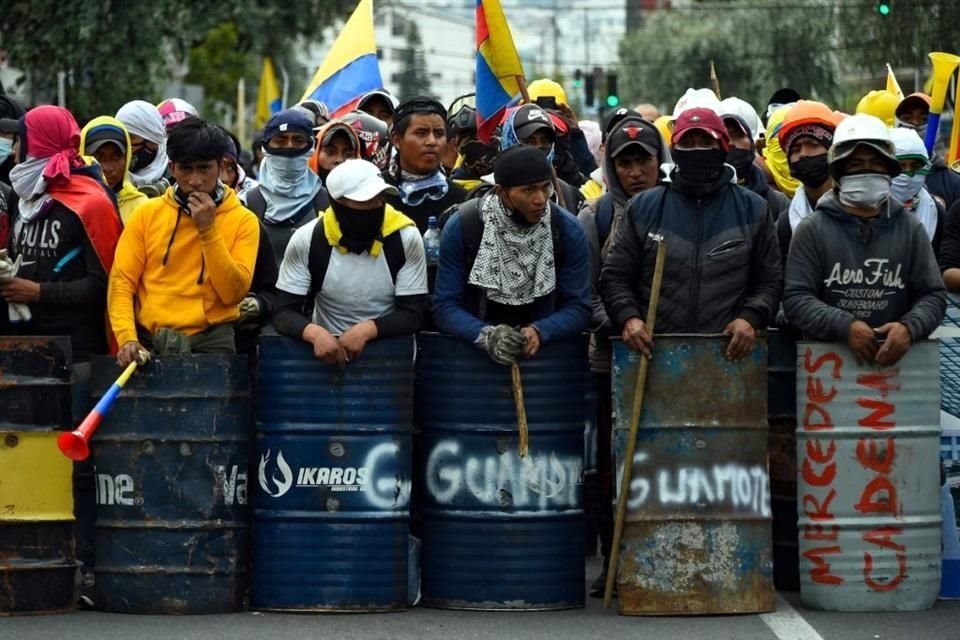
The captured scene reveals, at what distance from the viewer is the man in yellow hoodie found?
873 cm

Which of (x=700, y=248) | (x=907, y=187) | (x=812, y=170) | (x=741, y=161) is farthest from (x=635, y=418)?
(x=741, y=161)

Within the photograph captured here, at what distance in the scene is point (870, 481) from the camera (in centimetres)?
856

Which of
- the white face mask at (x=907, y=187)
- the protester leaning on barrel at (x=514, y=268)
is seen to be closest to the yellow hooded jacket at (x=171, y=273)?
the protester leaning on barrel at (x=514, y=268)

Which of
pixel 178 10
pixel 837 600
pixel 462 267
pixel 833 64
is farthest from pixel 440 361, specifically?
pixel 833 64

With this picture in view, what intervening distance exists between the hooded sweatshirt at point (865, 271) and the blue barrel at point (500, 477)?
1027 mm

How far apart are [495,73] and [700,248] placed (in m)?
2.28

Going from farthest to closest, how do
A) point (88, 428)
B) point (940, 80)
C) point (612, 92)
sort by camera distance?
point (612, 92)
point (940, 80)
point (88, 428)

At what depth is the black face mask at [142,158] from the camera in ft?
35.5

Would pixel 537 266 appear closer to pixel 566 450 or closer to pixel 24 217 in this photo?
pixel 566 450

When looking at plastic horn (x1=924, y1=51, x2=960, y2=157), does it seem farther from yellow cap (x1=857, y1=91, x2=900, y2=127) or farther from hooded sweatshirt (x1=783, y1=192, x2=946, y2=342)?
hooded sweatshirt (x1=783, y1=192, x2=946, y2=342)

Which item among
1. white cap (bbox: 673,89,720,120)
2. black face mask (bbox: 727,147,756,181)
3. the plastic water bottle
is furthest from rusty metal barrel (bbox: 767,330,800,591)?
white cap (bbox: 673,89,720,120)

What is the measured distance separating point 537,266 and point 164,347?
164 centimetres

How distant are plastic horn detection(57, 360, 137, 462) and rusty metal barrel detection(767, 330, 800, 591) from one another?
282 cm

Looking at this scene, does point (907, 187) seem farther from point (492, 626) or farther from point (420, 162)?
point (492, 626)
